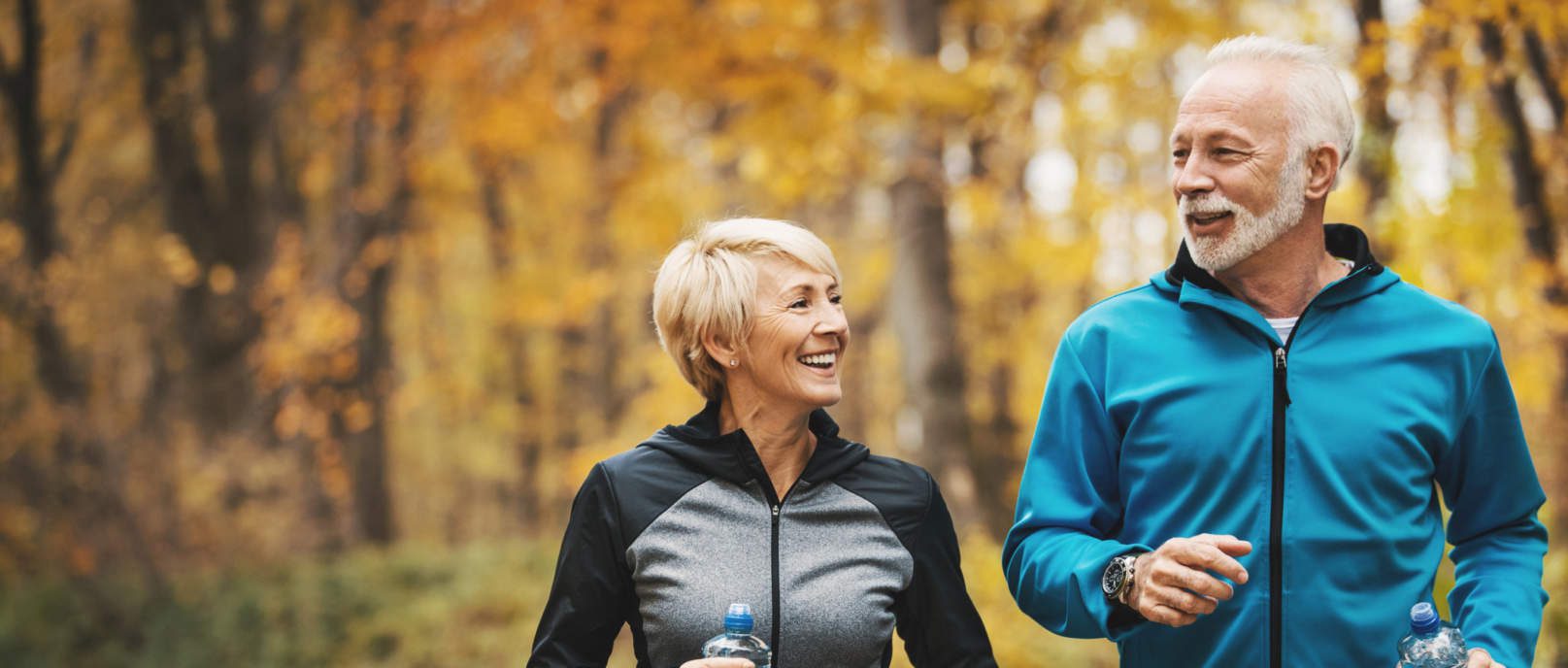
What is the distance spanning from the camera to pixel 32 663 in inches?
422

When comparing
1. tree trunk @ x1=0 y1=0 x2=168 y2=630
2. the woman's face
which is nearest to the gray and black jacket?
the woman's face

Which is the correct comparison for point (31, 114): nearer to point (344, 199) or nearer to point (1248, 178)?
point (344, 199)

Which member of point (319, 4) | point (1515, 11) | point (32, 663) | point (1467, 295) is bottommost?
point (32, 663)

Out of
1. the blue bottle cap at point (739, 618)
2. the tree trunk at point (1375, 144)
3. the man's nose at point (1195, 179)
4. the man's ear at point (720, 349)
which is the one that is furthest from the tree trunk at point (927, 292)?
the blue bottle cap at point (739, 618)

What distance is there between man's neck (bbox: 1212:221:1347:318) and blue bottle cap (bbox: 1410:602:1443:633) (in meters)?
0.63

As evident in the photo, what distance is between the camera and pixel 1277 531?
2676mm

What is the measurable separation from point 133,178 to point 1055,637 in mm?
12948

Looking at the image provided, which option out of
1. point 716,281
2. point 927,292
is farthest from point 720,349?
point 927,292

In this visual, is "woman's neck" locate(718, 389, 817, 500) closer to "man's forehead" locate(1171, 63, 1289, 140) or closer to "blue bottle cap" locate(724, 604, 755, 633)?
"blue bottle cap" locate(724, 604, 755, 633)

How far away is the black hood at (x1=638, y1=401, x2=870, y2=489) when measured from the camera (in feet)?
9.86

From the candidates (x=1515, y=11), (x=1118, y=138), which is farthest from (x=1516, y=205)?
(x=1118, y=138)

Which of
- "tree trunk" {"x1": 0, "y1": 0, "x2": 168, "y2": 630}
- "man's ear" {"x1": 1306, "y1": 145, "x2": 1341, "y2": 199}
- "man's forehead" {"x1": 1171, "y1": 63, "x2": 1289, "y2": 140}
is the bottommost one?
"tree trunk" {"x1": 0, "y1": 0, "x2": 168, "y2": 630}

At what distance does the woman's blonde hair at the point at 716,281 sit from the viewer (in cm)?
300

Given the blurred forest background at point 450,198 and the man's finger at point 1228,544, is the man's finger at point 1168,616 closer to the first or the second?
the man's finger at point 1228,544
